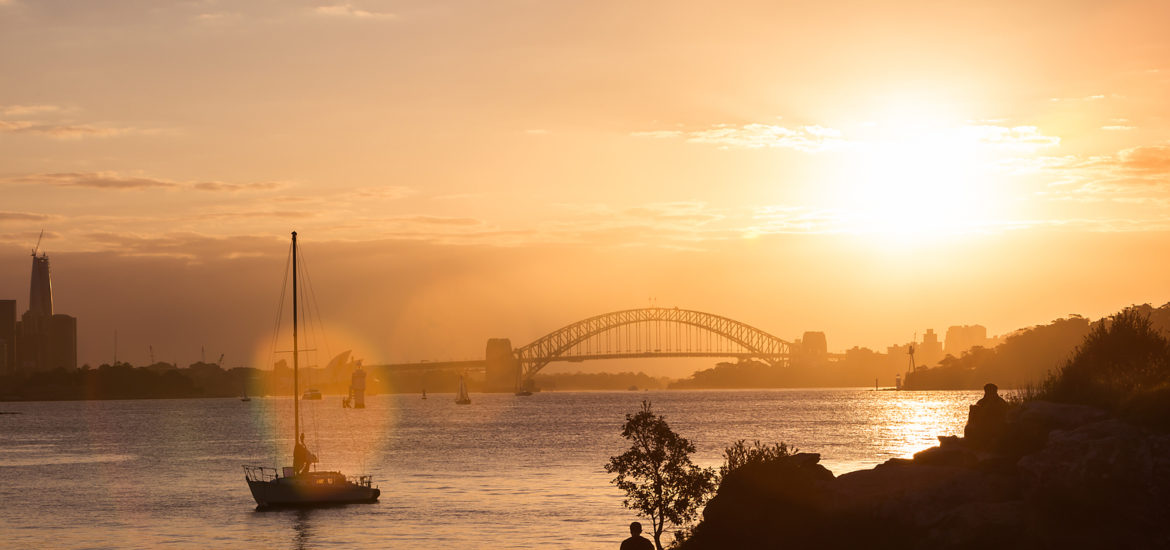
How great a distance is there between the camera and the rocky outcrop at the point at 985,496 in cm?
2275

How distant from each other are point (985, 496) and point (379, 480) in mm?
50229

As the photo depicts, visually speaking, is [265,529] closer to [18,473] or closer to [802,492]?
[802,492]

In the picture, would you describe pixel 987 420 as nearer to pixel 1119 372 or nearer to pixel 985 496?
pixel 985 496

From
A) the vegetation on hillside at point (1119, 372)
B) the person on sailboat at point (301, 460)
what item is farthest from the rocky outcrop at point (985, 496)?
the person on sailboat at point (301, 460)

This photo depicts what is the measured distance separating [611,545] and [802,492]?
15049 millimetres

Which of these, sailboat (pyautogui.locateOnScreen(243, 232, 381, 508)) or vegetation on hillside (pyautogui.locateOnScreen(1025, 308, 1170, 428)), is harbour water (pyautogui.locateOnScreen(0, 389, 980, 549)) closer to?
sailboat (pyautogui.locateOnScreen(243, 232, 381, 508))

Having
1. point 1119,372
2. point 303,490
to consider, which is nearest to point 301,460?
point 303,490

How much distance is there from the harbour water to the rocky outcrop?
14740 mm

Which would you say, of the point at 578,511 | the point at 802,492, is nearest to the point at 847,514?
the point at 802,492

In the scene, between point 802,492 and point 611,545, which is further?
point 611,545

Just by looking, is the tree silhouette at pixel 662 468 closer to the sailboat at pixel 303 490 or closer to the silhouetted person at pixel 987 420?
the silhouetted person at pixel 987 420

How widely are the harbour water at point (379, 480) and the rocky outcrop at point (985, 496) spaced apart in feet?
48.4

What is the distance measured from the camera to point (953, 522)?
24.2 meters

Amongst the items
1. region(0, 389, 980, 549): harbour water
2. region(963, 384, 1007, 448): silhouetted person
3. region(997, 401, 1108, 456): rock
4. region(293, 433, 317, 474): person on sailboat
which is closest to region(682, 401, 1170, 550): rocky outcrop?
region(997, 401, 1108, 456): rock
